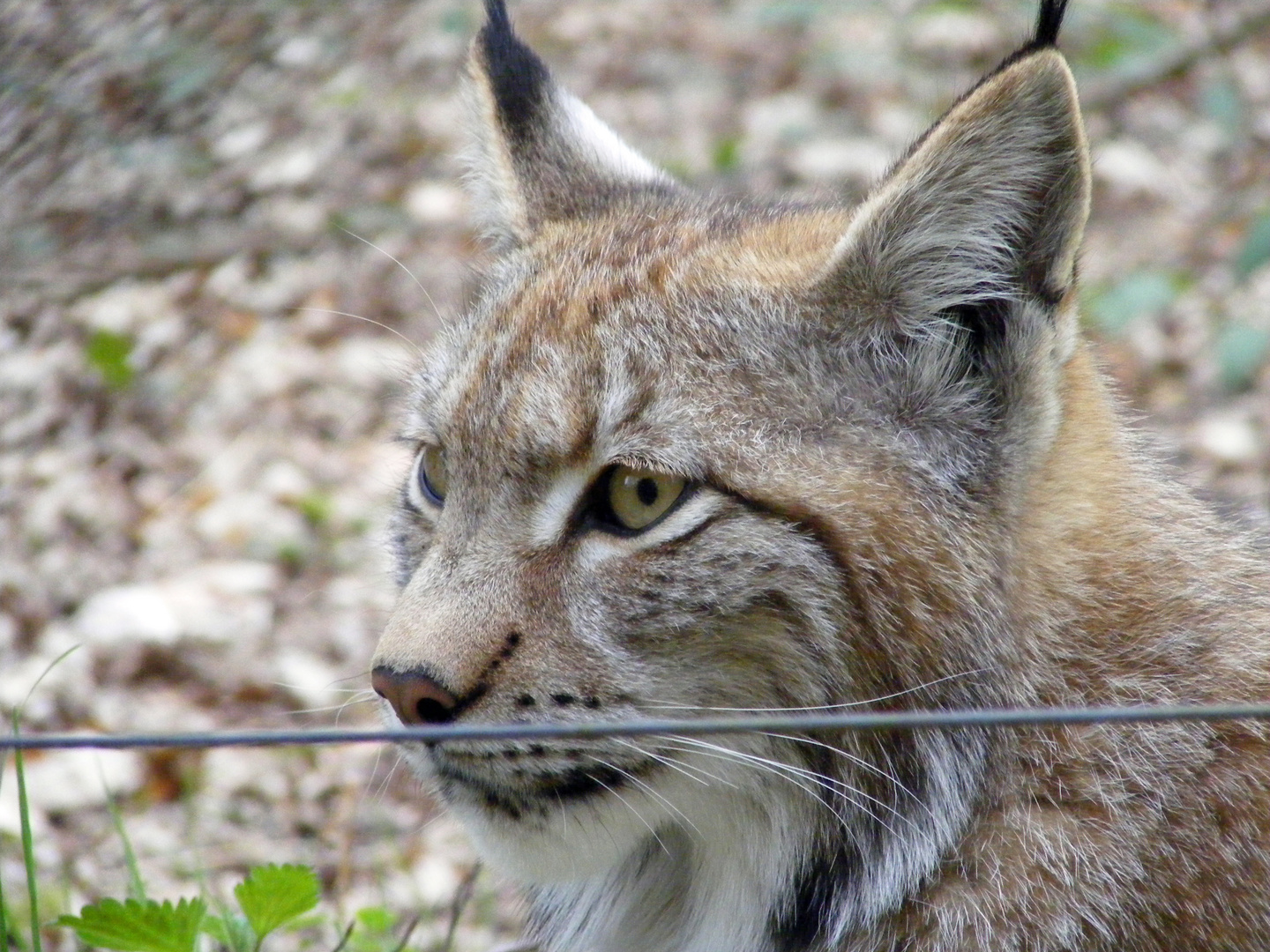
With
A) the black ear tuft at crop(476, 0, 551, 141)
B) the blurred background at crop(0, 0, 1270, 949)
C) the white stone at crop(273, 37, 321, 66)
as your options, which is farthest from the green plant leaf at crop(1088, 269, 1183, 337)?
the white stone at crop(273, 37, 321, 66)

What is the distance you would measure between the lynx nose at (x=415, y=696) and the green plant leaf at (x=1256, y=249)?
469 centimetres

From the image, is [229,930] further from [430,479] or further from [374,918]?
[430,479]

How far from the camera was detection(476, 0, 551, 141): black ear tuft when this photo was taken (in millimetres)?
4844

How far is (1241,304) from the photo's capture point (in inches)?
364

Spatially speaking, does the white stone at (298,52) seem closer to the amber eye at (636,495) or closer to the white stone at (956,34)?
the amber eye at (636,495)

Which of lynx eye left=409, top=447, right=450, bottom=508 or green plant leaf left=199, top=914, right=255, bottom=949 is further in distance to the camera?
lynx eye left=409, top=447, right=450, bottom=508

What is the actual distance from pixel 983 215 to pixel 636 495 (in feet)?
3.67

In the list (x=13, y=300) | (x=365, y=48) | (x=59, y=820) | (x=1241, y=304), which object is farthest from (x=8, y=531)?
(x=1241, y=304)

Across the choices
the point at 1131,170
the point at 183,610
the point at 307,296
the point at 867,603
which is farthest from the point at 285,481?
the point at 1131,170

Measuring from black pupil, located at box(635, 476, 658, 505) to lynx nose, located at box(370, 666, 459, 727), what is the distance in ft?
2.27

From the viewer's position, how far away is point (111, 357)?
Result: 9773 mm

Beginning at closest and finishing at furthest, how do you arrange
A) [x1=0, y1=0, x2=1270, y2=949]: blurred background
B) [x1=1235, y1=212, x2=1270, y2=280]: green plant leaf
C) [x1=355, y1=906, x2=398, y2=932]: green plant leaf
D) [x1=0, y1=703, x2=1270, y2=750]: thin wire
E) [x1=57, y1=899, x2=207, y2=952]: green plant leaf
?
[x1=0, y1=703, x2=1270, y2=750]: thin wire < [x1=57, y1=899, x2=207, y2=952]: green plant leaf < [x1=355, y1=906, x2=398, y2=932]: green plant leaf < [x1=0, y1=0, x2=1270, y2=949]: blurred background < [x1=1235, y1=212, x2=1270, y2=280]: green plant leaf

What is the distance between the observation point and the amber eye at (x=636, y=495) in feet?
12.1

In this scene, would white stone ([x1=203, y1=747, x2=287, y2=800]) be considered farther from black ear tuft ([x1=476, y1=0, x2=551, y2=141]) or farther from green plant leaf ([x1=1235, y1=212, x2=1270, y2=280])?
green plant leaf ([x1=1235, y1=212, x2=1270, y2=280])
